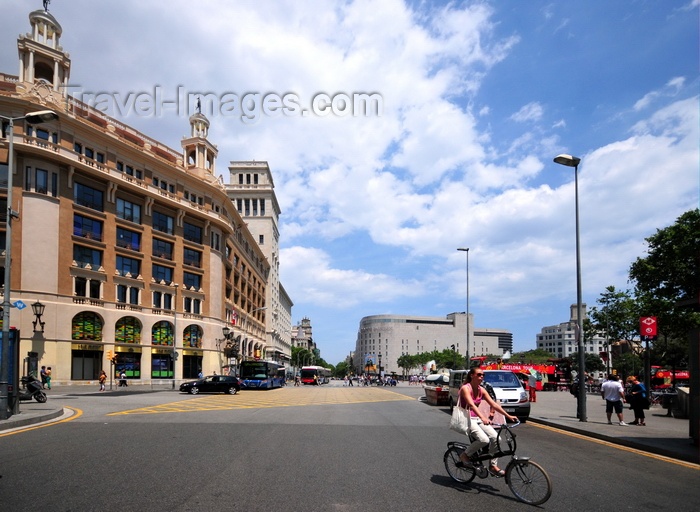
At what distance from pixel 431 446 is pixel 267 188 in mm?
102829

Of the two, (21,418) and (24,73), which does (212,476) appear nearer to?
(21,418)

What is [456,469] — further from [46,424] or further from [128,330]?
[128,330]

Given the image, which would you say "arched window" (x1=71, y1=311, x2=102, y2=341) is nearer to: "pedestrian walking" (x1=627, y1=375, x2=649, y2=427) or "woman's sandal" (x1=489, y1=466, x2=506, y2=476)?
"pedestrian walking" (x1=627, y1=375, x2=649, y2=427)

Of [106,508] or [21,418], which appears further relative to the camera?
[21,418]

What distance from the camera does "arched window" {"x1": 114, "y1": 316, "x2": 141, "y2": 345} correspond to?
5109 cm

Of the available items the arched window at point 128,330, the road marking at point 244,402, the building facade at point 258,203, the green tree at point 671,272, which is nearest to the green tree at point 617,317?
the green tree at point 671,272

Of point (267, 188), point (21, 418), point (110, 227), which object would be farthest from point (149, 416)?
point (267, 188)

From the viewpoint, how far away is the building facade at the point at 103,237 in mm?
43469

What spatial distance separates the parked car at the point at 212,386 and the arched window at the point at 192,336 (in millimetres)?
20233

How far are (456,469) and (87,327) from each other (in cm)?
4611

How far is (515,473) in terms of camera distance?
7422 millimetres

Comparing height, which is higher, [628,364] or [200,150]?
[200,150]

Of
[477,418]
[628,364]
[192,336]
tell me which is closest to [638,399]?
[477,418]

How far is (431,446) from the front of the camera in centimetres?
1248
